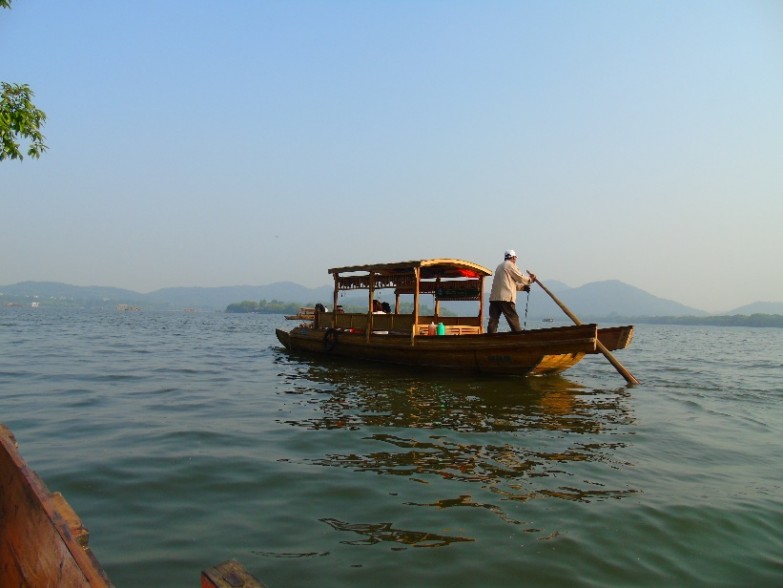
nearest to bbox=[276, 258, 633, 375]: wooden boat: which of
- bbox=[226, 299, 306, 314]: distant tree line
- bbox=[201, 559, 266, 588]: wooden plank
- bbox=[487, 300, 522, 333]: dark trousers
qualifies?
bbox=[487, 300, 522, 333]: dark trousers

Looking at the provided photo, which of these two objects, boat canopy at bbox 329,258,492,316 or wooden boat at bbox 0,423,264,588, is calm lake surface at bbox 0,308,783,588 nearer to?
wooden boat at bbox 0,423,264,588

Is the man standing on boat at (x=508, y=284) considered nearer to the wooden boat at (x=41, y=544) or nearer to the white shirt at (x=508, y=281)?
the white shirt at (x=508, y=281)

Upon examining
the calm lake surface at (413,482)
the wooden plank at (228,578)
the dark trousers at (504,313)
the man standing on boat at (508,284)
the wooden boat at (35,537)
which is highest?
the man standing on boat at (508,284)

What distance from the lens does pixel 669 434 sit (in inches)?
317

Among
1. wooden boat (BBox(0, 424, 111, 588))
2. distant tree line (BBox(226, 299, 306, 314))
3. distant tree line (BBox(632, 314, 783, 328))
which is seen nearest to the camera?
wooden boat (BBox(0, 424, 111, 588))

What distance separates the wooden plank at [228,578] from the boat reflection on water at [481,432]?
3216 mm

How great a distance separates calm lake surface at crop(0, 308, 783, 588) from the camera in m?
3.81

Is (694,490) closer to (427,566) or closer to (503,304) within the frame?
(427,566)

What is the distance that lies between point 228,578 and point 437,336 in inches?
471

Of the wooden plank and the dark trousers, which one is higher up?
the dark trousers

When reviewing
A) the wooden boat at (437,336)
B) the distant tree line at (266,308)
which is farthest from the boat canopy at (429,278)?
the distant tree line at (266,308)

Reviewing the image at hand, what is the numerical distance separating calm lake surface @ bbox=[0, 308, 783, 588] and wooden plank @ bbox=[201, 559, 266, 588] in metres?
1.77

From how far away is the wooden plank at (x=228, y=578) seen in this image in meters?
1.86

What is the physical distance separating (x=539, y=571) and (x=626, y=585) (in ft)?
1.93
